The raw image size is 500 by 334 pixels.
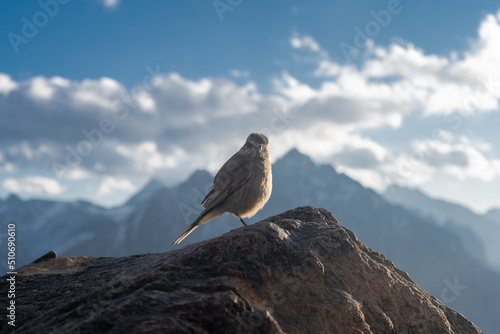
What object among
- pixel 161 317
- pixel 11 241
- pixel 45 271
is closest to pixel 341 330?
pixel 161 317

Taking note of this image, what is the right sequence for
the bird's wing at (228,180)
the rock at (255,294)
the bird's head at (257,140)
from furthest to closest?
1. the bird's head at (257,140)
2. the bird's wing at (228,180)
3. the rock at (255,294)

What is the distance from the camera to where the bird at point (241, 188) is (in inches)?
330

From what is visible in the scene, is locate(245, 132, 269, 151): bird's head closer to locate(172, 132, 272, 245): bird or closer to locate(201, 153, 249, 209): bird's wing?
locate(172, 132, 272, 245): bird

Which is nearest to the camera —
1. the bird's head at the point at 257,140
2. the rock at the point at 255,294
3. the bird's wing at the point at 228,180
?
the rock at the point at 255,294

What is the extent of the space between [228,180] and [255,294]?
454 cm

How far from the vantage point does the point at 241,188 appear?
837 cm

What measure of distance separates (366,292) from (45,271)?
581cm

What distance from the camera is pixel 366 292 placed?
5.05 m

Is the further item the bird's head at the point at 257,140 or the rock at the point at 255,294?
the bird's head at the point at 257,140

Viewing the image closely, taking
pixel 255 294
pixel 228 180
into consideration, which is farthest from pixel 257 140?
pixel 255 294

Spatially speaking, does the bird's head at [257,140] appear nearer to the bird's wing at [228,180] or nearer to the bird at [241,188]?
the bird at [241,188]

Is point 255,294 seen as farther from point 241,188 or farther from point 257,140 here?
point 257,140

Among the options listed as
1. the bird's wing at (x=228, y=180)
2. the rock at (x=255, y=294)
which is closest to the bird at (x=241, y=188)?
the bird's wing at (x=228, y=180)

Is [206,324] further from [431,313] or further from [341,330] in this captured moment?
[431,313]
